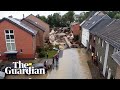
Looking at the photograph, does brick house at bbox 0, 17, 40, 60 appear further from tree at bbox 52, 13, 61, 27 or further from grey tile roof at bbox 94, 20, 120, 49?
tree at bbox 52, 13, 61, 27

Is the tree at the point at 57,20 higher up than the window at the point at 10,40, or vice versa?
the tree at the point at 57,20

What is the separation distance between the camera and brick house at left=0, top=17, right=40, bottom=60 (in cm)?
1689

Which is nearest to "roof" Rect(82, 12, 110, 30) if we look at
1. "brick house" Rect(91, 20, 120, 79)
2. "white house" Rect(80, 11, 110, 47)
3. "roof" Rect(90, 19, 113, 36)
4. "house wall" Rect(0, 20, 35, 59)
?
"white house" Rect(80, 11, 110, 47)

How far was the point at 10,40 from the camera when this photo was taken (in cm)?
1728

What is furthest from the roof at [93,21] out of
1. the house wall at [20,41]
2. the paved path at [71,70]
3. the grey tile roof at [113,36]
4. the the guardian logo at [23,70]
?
the the guardian logo at [23,70]

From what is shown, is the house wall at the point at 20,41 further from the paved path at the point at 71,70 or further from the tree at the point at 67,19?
the tree at the point at 67,19

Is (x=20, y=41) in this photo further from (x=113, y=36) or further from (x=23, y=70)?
(x=113, y=36)

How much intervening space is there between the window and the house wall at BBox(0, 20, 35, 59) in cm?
33

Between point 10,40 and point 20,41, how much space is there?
111cm

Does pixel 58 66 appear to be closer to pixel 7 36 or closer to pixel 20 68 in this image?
pixel 20 68

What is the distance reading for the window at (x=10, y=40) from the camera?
17188 millimetres

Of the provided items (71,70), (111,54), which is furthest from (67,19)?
(111,54)

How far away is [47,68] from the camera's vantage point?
15.1 meters

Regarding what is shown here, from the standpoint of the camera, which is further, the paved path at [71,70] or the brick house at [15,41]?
the brick house at [15,41]
